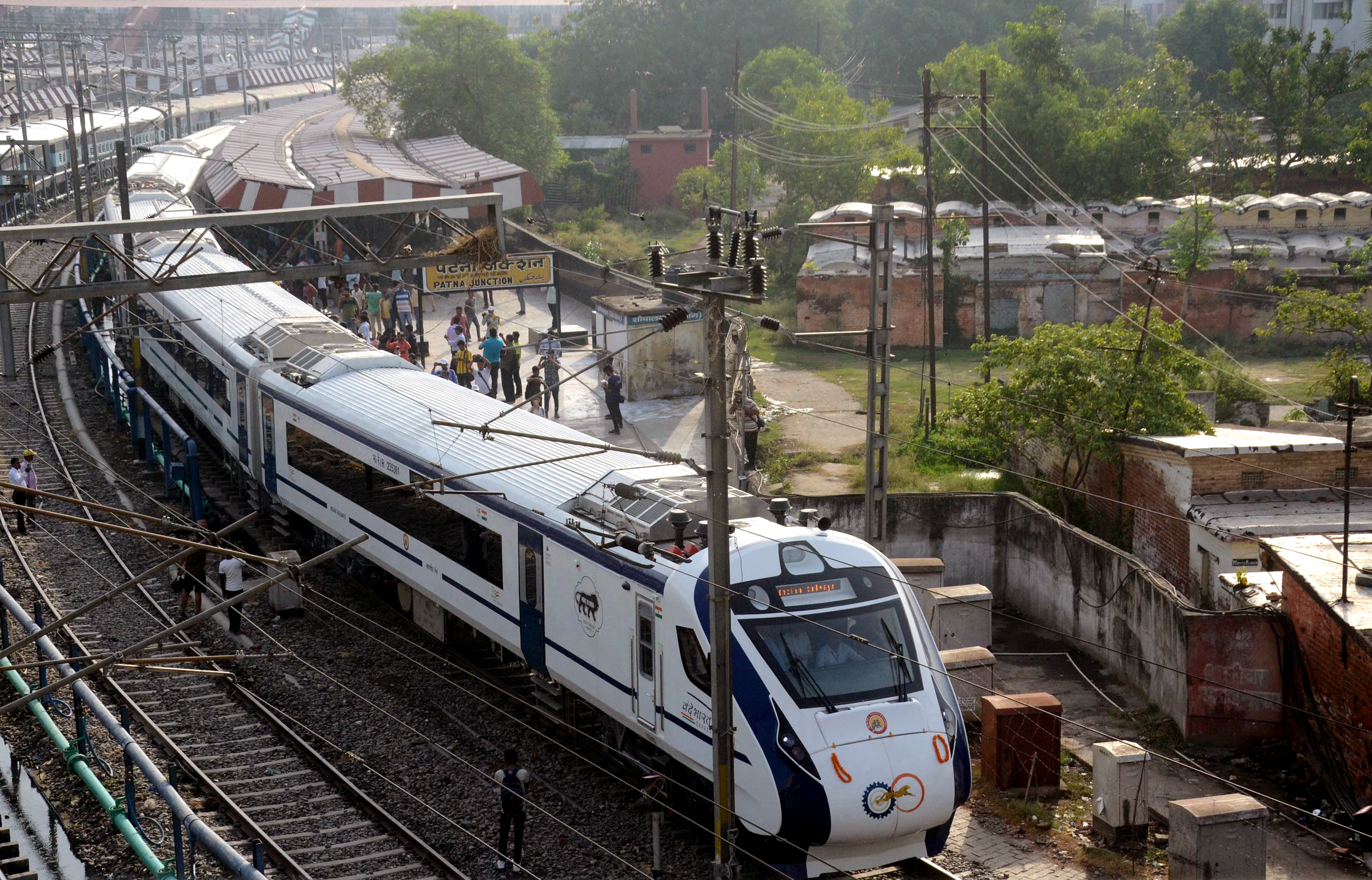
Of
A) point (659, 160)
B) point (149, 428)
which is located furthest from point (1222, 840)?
point (659, 160)

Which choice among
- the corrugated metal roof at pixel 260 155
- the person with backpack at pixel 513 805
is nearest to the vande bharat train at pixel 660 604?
the person with backpack at pixel 513 805

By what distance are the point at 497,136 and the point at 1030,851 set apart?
45.4 m

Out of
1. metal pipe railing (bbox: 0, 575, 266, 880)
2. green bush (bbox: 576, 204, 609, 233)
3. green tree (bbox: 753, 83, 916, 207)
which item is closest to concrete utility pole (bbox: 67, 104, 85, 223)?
green bush (bbox: 576, 204, 609, 233)

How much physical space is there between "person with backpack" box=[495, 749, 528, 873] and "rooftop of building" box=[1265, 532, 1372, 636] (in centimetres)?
817

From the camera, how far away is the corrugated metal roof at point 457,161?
42.3m

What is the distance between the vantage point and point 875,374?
17641mm

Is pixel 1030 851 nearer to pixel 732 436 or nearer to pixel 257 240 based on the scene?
pixel 732 436

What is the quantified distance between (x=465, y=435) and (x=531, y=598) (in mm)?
2904

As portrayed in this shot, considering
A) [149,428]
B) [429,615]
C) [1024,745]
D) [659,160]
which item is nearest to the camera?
[1024,745]

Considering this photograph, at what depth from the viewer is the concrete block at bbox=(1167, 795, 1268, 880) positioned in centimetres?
1191

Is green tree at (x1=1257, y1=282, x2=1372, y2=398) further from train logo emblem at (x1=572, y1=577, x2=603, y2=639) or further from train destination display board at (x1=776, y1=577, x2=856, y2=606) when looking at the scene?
train logo emblem at (x1=572, y1=577, x2=603, y2=639)

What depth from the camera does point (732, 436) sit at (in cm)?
2014

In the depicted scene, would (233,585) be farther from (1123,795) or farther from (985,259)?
(985,259)

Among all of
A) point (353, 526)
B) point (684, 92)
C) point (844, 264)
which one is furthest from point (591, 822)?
point (684, 92)
